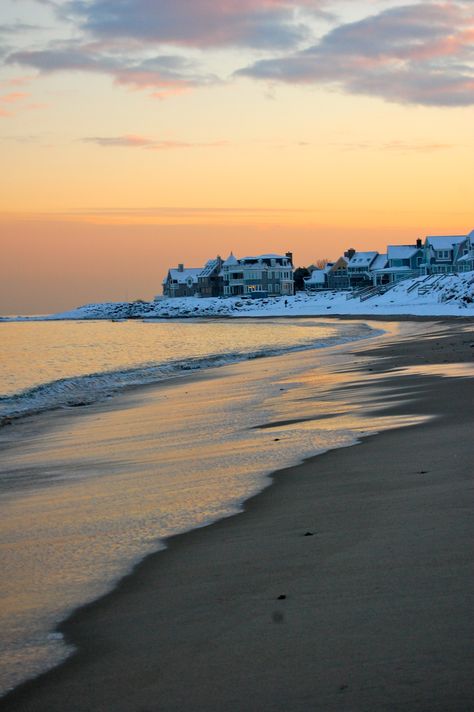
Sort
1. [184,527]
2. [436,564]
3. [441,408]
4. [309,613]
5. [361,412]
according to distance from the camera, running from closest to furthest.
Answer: [309,613] < [436,564] < [184,527] < [441,408] < [361,412]

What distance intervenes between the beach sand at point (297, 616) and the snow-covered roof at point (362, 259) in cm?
15973

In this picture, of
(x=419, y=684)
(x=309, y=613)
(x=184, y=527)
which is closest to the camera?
(x=419, y=684)

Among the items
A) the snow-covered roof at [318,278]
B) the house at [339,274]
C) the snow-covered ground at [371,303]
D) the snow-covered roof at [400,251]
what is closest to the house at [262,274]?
the snow-covered roof at [318,278]

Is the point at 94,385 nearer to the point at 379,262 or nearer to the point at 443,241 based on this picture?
→ the point at 443,241

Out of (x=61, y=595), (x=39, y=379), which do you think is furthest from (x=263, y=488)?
(x=39, y=379)

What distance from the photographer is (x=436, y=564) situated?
512cm

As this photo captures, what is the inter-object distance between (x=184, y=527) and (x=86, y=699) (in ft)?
10.3

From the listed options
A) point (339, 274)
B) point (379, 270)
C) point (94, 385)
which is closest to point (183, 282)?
point (339, 274)

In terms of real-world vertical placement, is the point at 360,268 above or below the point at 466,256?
below

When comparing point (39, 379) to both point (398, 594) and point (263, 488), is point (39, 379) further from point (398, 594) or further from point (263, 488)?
point (398, 594)

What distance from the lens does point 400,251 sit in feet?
502

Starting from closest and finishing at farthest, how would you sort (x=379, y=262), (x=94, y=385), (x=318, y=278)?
(x=94, y=385) < (x=379, y=262) < (x=318, y=278)

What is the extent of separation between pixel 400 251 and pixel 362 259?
14.3 metres

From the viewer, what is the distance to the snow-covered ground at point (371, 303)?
8809 cm
